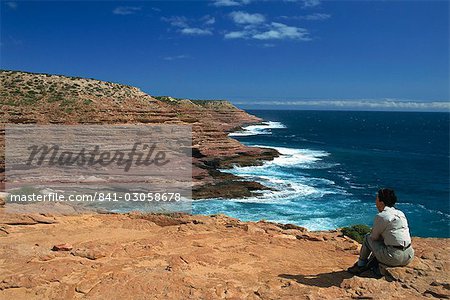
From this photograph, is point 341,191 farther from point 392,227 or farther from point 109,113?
point 392,227

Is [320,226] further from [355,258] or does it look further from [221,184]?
[355,258]

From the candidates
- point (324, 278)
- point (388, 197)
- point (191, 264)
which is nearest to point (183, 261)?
point (191, 264)

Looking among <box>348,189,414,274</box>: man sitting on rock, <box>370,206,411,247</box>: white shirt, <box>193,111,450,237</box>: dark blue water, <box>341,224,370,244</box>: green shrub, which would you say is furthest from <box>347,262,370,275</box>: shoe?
<box>193,111,450,237</box>: dark blue water

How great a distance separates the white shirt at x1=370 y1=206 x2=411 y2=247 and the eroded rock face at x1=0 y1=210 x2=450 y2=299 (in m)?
0.57

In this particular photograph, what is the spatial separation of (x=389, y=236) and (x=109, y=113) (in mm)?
32799

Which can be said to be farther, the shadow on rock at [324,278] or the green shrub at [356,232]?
the green shrub at [356,232]

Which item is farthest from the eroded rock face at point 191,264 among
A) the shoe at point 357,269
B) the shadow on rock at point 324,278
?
the shoe at point 357,269

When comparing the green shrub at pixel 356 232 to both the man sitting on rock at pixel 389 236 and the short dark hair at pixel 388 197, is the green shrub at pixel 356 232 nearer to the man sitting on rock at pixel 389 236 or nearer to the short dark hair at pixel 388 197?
the man sitting on rock at pixel 389 236

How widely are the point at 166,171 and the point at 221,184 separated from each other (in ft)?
16.1

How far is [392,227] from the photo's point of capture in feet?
21.0

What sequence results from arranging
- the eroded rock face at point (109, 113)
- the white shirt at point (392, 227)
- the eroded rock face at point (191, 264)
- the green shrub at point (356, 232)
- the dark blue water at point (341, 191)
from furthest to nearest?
1. the eroded rock face at point (109, 113)
2. the dark blue water at point (341, 191)
3. the green shrub at point (356, 232)
4. the eroded rock face at point (191, 264)
5. the white shirt at point (392, 227)

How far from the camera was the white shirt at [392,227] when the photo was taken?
6391 mm

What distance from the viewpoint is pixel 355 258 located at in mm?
8859

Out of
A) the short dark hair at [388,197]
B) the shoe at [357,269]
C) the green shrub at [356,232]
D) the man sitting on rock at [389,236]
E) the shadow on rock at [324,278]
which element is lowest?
the green shrub at [356,232]
